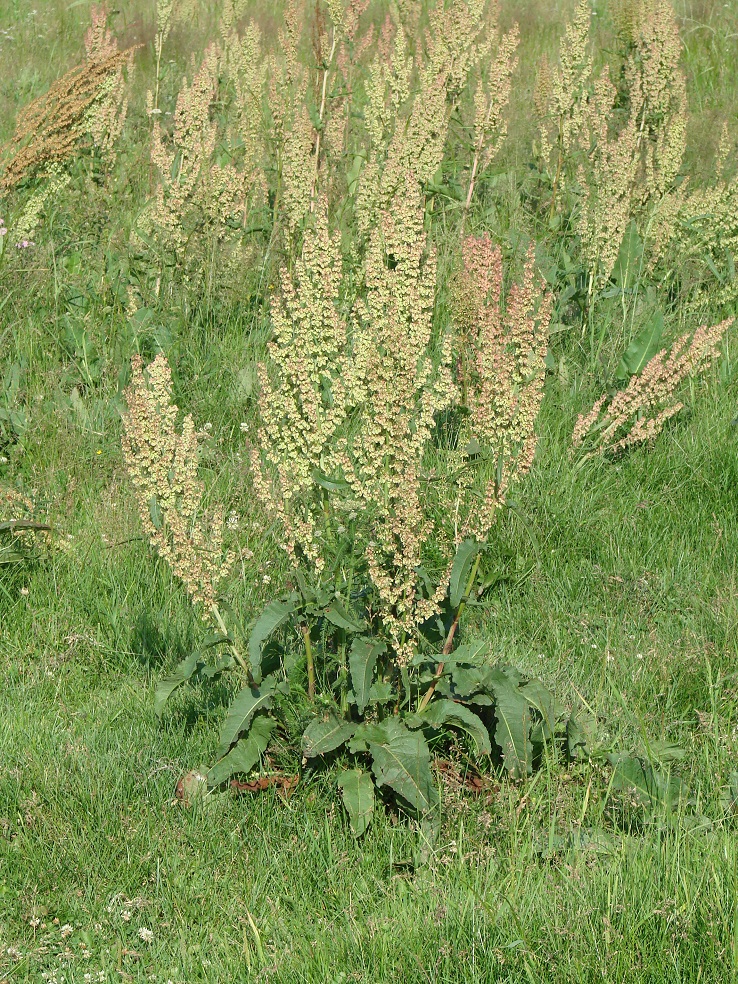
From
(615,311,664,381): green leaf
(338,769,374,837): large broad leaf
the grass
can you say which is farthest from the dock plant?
(615,311,664,381): green leaf

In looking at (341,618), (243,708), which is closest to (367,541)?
(341,618)

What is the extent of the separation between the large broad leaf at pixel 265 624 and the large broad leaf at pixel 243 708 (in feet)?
0.25

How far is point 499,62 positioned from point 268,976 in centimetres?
440

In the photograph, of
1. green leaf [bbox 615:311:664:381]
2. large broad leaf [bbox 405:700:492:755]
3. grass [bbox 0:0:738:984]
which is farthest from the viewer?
green leaf [bbox 615:311:664:381]

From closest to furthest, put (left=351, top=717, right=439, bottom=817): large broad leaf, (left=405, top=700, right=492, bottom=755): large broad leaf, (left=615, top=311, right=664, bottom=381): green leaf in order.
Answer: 1. (left=351, top=717, right=439, bottom=817): large broad leaf
2. (left=405, top=700, right=492, bottom=755): large broad leaf
3. (left=615, top=311, right=664, bottom=381): green leaf

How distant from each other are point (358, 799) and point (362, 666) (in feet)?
1.09

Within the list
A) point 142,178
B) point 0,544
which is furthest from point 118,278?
point 0,544

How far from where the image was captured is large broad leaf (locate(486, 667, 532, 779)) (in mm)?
2887

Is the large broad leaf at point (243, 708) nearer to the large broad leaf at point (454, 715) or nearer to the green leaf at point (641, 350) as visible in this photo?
the large broad leaf at point (454, 715)

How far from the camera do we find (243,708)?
292 centimetres

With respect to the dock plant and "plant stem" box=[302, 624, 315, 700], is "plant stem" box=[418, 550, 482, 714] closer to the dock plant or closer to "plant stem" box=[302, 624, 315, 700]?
the dock plant

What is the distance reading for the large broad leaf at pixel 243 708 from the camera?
114 inches

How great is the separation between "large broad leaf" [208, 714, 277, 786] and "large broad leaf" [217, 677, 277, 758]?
0.03 m

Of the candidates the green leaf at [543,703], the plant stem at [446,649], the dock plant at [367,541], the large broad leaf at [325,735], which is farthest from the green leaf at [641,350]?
the large broad leaf at [325,735]
